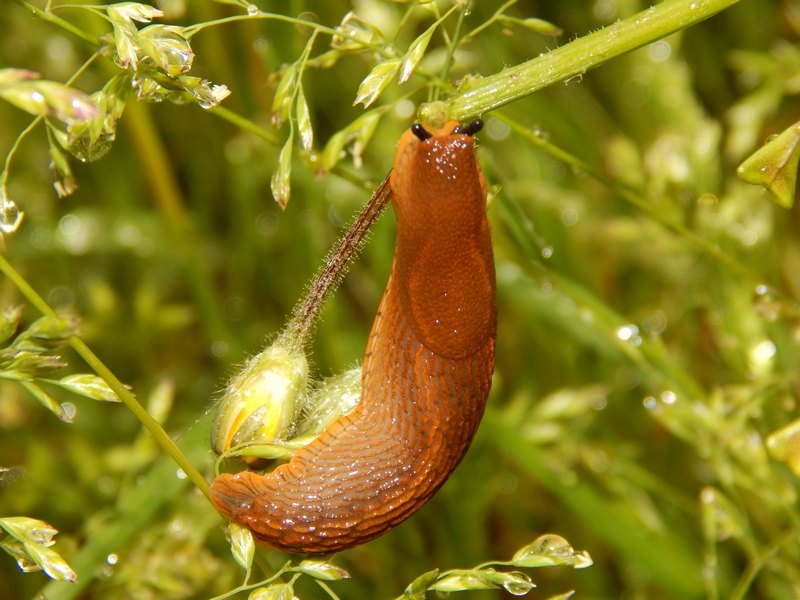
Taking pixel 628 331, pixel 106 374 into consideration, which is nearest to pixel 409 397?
pixel 106 374

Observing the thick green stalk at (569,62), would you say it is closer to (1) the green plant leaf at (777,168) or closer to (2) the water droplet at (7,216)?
(1) the green plant leaf at (777,168)

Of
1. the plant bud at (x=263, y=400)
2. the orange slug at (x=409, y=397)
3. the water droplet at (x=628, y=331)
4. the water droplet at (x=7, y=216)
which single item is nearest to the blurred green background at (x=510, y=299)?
the water droplet at (x=628, y=331)

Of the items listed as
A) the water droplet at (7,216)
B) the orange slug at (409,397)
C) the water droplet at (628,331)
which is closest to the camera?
the water droplet at (7,216)

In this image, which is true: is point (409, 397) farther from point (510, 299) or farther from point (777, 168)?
point (510, 299)

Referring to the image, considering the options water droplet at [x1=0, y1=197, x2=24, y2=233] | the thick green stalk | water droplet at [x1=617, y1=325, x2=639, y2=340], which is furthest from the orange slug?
water droplet at [x1=617, y1=325, x2=639, y2=340]

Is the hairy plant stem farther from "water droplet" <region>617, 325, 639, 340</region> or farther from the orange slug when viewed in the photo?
"water droplet" <region>617, 325, 639, 340</region>

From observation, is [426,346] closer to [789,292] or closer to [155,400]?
[155,400]
